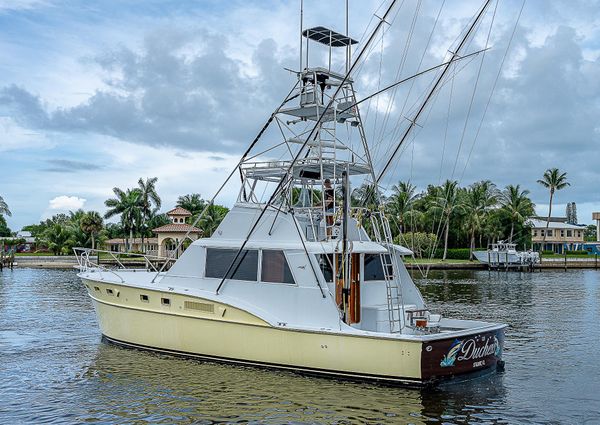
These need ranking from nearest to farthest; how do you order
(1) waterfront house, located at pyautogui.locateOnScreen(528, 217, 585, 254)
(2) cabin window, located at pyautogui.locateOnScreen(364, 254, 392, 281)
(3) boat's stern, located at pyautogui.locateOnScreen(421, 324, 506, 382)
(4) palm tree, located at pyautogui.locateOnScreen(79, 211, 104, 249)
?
(3) boat's stern, located at pyautogui.locateOnScreen(421, 324, 506, 382), (2) cabin window, located at pyautogui.locateOnScreen(364, 254, 392, 281), (4) palm tree, located at pyautogui.locateOnScreen(79, 211, 104, 249), (1) waterfront house, located at pyautogui.locateOnScreen(528, 217, 585, 254)

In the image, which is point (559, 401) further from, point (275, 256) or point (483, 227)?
point (483, 227)

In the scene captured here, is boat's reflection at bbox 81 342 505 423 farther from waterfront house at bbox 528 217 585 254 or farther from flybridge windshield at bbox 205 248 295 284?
waterfront house at bbox 528 217 585 254

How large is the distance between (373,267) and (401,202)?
209 ft

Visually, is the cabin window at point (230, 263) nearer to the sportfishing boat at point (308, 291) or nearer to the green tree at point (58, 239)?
the sportfishing boat at point (308, 291)

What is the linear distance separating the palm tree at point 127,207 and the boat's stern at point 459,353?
217 ft

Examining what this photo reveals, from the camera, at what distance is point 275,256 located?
48.2 ft

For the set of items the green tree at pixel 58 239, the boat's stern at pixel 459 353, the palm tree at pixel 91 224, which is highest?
the palm tree at pixel 91 224

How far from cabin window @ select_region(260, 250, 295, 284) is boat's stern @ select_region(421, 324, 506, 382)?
142 inches

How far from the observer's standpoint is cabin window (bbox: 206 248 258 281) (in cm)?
1495

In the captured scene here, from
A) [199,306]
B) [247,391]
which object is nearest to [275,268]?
[199,306]

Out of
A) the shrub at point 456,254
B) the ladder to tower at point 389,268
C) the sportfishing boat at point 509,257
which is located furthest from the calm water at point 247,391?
the shrub at point 456,254

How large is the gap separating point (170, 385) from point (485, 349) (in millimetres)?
6965

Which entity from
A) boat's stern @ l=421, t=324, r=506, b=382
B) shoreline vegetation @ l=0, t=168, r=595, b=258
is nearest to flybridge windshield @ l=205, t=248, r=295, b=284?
boat's stern @ l=421, t=324, r=506, b=382

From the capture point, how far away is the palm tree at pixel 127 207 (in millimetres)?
74500
